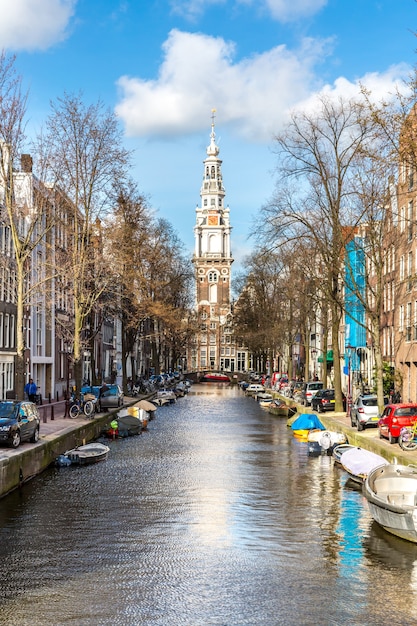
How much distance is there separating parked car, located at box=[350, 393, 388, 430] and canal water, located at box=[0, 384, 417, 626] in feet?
24.7

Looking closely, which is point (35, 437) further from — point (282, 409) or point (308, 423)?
point (282, 409)

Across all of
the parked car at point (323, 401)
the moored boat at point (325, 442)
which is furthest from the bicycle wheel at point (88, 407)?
the parked car at point (323, 401)

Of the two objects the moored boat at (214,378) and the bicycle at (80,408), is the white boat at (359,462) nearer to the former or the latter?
the bicycle at (80,408)

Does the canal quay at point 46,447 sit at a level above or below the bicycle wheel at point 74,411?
below

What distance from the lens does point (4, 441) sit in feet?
106

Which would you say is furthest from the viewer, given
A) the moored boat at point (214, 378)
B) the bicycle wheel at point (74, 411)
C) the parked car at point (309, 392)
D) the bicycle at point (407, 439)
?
the moored boat at point (214, 378)

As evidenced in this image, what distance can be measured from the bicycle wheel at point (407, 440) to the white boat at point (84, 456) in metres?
12.7

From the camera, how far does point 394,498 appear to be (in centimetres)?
2438

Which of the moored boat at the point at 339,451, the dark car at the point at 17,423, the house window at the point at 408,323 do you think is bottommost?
the moored boat at the point at 339,451

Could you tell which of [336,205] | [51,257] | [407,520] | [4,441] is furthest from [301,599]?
[51,257]

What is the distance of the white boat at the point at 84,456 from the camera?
36.7m

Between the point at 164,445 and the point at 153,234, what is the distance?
38.5 m

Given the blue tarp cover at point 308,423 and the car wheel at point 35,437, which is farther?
the blue tarp cover at point 308,423

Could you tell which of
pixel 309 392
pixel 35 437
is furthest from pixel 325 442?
pixel 309 392
